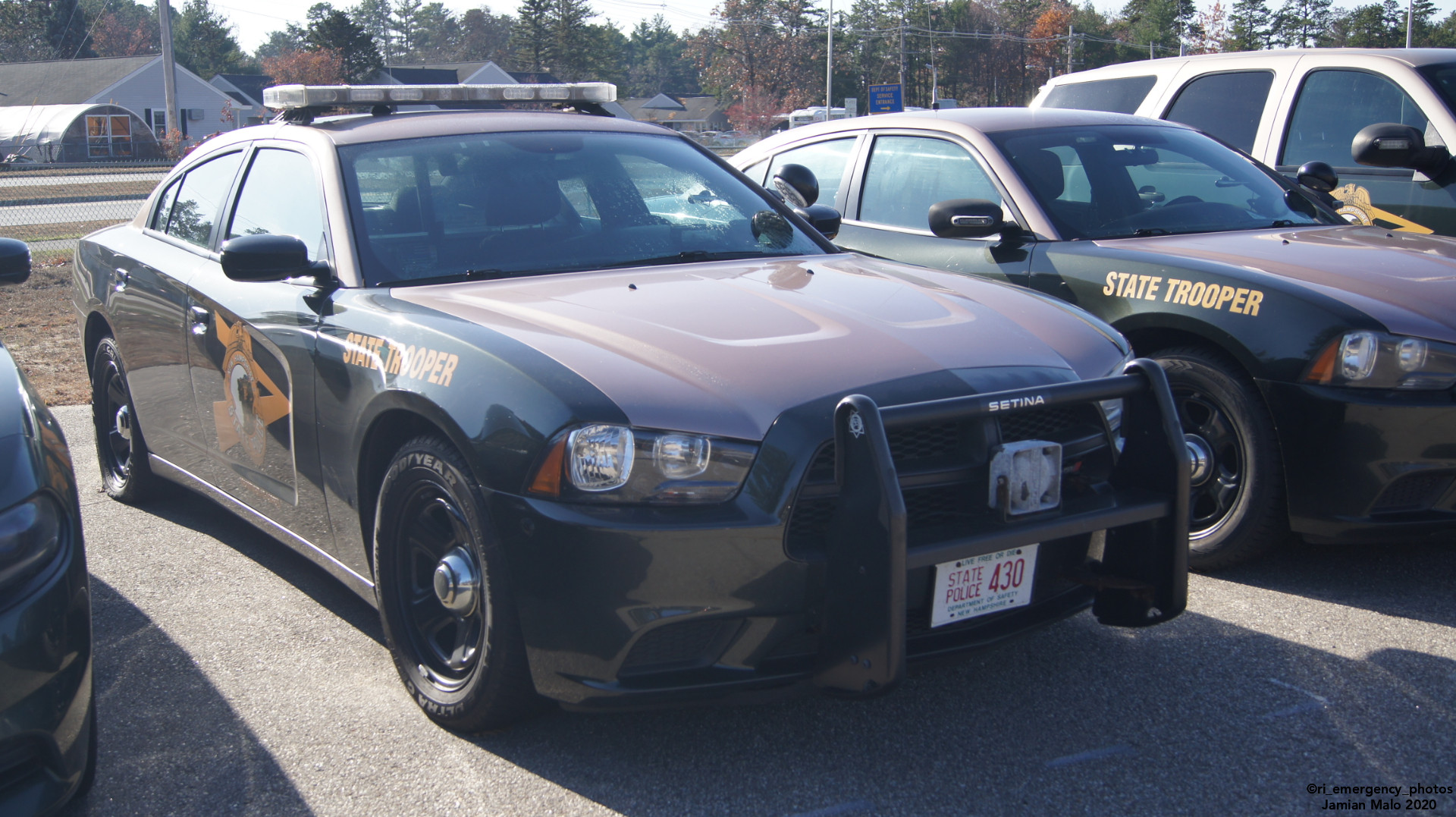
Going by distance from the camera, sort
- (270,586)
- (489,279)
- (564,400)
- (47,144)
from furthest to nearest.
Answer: (47,144) < (270,586) < (489,279) < (564,400)

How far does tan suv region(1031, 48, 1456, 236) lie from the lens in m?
5.62

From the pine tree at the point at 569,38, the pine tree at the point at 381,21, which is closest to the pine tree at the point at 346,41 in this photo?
the pine tree at the point at 569,38

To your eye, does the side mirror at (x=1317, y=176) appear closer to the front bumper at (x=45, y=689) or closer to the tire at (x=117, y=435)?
the tire at (x=117, y=435)

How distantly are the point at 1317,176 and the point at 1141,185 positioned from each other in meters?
1.25

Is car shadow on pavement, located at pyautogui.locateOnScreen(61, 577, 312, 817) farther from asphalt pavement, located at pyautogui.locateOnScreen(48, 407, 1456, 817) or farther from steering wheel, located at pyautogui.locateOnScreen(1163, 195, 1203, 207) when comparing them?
steering wheel, located at pyautogui.locateOnScreen(1163, 195, 1203, 207)

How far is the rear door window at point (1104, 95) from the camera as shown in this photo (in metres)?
7.10

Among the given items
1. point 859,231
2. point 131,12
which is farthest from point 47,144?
point 131,12

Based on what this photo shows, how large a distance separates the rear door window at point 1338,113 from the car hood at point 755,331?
359 centimetres

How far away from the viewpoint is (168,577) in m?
4.24

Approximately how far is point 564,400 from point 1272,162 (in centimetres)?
519

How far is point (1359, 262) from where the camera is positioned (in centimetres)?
417

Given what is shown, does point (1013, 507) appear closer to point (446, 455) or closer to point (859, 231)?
point (446, 455)

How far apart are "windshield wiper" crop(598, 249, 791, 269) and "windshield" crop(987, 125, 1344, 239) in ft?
4.92

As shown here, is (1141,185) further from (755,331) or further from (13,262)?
(13,262)
